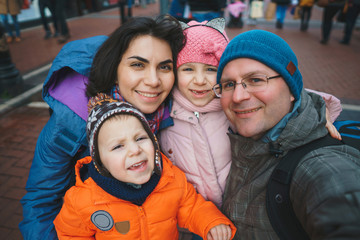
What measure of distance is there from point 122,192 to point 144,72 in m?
0.82

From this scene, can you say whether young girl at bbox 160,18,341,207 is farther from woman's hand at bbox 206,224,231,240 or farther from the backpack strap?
the backpack strap

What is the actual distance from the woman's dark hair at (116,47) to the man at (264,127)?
552mm

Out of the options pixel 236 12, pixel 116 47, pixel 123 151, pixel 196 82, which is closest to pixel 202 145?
pixel 196 82

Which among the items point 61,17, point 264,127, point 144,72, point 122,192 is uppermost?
point 61,17

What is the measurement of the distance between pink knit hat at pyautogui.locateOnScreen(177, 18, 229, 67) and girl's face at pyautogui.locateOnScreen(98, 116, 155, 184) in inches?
26.1

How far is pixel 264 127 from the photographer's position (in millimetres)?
1410

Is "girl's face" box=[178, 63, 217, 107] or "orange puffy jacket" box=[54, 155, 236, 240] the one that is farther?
"girl's face" box=[178, 63, 217, 107]

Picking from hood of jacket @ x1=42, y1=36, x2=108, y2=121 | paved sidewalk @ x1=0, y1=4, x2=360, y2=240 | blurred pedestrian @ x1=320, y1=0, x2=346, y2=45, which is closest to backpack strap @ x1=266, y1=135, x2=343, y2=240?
hood of jacket @ x1=42, y1=36, x2=108, y2=121

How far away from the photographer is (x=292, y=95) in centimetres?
147

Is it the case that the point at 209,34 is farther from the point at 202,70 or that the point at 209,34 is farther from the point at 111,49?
the point at 111,49

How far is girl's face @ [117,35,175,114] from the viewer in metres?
1.69

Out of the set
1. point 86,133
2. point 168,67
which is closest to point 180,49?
point 168,67

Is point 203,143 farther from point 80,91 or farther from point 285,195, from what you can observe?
point 80,91

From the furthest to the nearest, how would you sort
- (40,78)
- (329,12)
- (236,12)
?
(236,12), (329,12), (40,78)
